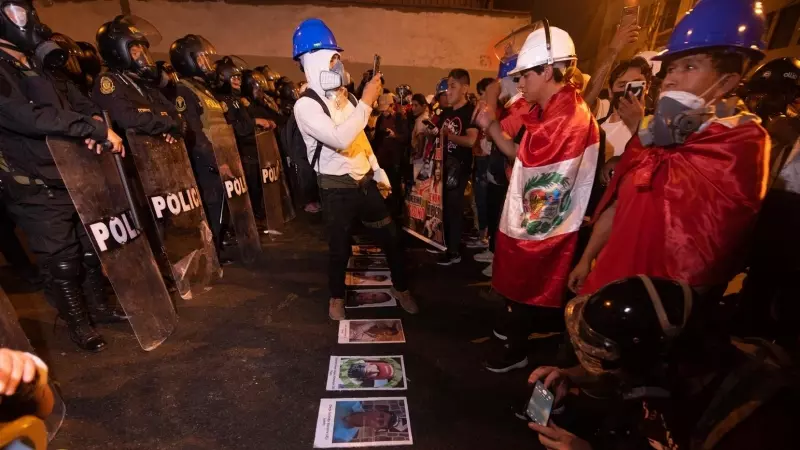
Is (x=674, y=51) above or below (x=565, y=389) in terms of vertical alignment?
above

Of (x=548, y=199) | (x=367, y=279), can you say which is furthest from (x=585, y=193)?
(x=367, y=279)

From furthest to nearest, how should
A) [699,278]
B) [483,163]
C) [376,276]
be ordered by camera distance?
[483,163], [376,276], [699,278]

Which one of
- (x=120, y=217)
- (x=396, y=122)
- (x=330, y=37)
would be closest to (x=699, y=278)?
(x=330, y=37)

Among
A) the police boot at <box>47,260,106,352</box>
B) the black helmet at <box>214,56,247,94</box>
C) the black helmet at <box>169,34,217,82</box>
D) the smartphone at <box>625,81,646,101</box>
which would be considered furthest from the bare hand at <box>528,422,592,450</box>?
the black helmet at <box>214,56,247,94</box>

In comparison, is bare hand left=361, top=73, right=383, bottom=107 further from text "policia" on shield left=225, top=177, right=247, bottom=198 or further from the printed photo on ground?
text "policia" on shield left=225, top=177, right=247, bottom=198

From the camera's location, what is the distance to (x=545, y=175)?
2178mm

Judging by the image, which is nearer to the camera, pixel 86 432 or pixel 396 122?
pixel 86 432

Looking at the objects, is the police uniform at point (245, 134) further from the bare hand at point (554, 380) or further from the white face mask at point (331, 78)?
the bare hand at point (554, 380)

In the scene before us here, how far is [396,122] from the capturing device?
6703 millimetres

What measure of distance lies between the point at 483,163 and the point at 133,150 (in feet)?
12.8

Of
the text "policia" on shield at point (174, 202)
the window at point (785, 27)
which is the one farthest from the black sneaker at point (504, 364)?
the window at point (785, 27)

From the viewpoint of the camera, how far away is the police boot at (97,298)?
3.05 m

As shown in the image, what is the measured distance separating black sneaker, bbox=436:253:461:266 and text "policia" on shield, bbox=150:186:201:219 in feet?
9.23

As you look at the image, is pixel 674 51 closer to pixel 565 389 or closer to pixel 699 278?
pixel 699 278
